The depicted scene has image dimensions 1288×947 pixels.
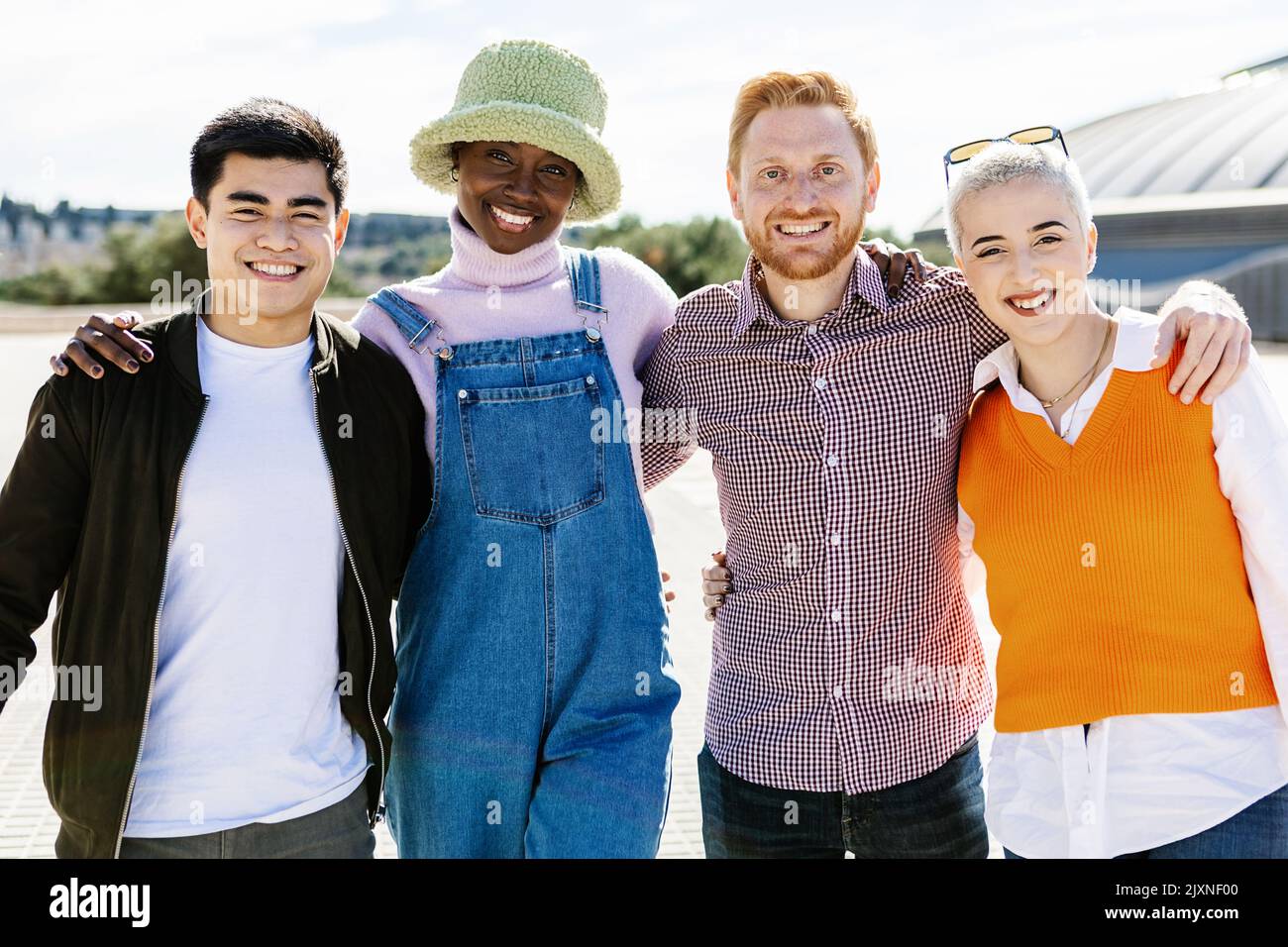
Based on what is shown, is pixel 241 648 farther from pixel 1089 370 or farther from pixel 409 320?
pixel 1089 370

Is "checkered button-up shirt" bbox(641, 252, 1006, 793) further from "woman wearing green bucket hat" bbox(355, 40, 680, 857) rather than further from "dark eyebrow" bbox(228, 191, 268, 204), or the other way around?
"dark eyebrow" bbox(228, 191, 268, 204)

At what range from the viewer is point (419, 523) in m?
2.68

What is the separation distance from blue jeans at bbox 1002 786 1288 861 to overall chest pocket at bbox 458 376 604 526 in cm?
137

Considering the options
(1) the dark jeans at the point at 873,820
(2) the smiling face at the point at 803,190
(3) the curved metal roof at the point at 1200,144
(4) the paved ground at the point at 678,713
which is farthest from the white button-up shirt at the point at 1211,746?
(3) the curved metal roof at the point at 1200,144

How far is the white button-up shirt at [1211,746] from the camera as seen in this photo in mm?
2172

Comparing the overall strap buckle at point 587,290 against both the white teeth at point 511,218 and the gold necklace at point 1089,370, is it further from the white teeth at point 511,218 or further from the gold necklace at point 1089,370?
the gold necklace at point 1089,370

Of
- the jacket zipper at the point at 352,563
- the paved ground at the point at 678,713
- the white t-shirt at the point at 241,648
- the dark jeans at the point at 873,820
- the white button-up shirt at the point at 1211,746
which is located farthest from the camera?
the paved ground at the point at 678,713

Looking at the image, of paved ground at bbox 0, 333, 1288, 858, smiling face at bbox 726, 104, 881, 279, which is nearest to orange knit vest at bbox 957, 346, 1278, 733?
smiling face at bbox 726, 104, 881, 279

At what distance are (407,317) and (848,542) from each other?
1.14 m

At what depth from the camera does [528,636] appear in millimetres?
2551

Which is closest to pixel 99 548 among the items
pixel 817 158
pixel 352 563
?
pixel 352 563

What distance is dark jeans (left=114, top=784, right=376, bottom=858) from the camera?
227cm

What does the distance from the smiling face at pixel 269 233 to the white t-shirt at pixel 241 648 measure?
0.24 m

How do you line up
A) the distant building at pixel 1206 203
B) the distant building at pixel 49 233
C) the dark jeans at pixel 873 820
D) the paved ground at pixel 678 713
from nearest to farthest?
the dark jeans at pixel 873 820 < the paved ground at pixel 678 713 < the distant building at pixel 1206 203 < the distant building at pixel 49 233
